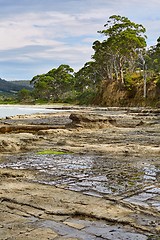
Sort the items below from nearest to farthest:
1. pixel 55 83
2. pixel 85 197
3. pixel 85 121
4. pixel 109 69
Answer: pixel 85 197 < pixel 85 121 < pixel 109 69 < pixel 55 83

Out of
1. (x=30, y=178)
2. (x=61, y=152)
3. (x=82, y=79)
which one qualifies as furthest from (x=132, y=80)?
(x=30, y=178)

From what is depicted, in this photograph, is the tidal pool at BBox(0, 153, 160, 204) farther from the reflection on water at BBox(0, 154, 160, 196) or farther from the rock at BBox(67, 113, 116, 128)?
the rock at BBox(67, 113, 116, 128)

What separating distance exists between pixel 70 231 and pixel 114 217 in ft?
2.43

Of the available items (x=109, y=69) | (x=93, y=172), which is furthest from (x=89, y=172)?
(x=109, y=69)

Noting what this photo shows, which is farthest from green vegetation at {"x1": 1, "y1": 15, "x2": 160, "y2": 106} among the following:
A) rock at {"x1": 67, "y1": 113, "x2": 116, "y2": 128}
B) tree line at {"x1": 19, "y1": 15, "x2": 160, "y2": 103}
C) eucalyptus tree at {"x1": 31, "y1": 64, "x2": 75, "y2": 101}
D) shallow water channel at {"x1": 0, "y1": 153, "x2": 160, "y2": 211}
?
shallow water channel at {"x1": 0, "y1": 153, "x2": 160, "y2": 211}

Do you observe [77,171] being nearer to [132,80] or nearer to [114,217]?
[114,217]

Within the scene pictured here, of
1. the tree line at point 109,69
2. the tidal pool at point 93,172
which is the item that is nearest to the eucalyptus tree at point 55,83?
the tree line at point 109,69

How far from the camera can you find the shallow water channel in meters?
6.44

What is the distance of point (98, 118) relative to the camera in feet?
68.3

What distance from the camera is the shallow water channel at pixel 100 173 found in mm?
6439

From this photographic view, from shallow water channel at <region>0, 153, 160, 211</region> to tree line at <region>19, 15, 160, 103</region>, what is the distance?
4772cm

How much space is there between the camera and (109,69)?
79.0m

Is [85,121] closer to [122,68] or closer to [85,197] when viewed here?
[85,197]

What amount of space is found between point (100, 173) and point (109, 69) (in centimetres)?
7181
